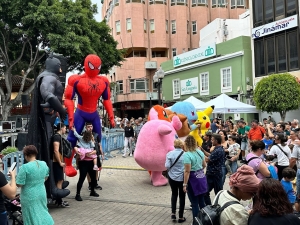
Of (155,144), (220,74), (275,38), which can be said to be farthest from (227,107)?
(220,74)

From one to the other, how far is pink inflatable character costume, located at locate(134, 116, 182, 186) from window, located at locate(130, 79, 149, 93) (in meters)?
28.4

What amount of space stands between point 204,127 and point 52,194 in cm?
672

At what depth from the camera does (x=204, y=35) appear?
33.4 m

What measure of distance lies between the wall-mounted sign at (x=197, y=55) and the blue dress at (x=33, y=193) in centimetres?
2271

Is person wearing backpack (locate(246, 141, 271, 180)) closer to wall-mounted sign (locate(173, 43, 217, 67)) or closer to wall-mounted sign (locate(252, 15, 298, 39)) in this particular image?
wall-mounted sign (locate(252, 15, 298, 39))

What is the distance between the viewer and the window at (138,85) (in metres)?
37.3

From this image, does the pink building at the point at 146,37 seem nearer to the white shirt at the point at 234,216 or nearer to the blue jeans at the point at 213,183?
the blue jeans at the point at 213,183

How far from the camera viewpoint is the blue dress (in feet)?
15.9

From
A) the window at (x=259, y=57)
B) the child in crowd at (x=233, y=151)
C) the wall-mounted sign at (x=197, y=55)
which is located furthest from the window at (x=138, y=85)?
the child in crowd at (x=233, y=151)

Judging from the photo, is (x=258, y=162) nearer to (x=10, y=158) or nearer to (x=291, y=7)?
(x=10, y=158)

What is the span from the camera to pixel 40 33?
Answer: 67.2ft

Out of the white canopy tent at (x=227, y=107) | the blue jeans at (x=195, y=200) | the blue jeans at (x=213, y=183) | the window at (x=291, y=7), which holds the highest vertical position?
the window at (x=291, y=7)

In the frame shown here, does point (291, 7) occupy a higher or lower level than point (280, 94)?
higher

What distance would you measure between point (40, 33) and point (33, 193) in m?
17.3
